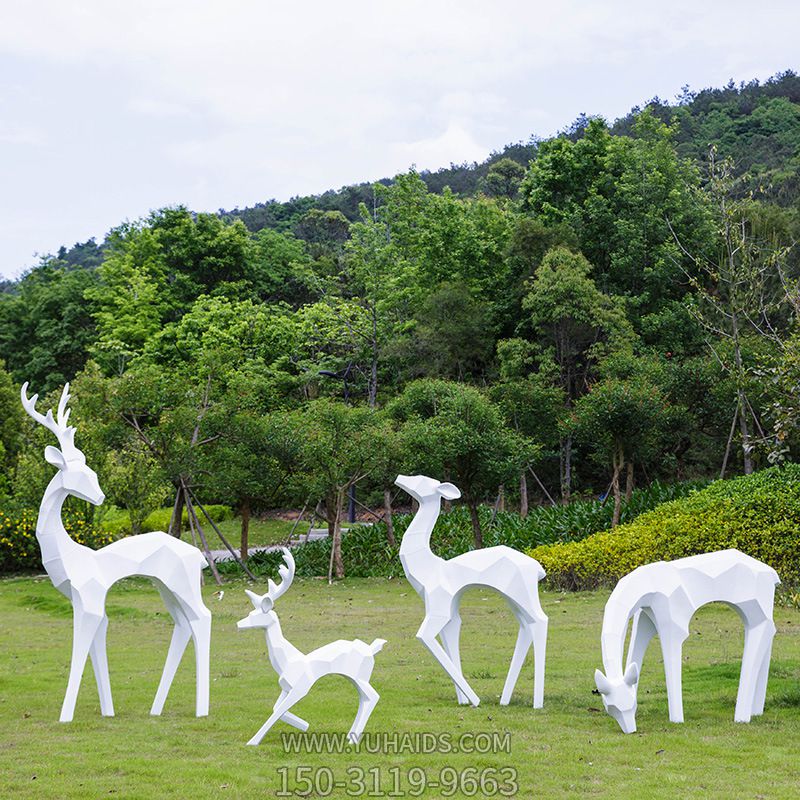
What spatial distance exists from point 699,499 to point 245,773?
1287cm

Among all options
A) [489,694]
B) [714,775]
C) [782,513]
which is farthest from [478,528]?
[714,775]

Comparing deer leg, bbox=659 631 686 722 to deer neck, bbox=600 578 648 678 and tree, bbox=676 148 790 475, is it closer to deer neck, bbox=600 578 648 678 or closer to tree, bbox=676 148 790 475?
deer neck, bbox=600 578 648 678

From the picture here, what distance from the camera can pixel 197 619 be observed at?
9391 millimetres

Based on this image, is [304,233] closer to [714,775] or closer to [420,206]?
[420,206]

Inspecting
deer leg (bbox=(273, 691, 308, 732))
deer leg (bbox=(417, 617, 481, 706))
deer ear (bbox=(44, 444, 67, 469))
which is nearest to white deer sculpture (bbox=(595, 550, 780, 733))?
deer leg (bbox=(417, 617, 481, 706))

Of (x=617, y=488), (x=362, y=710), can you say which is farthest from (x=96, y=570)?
(x=617, y=488)

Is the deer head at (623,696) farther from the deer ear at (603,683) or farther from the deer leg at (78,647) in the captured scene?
the deer leg at (78,647)

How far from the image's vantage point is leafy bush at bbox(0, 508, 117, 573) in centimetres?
2247

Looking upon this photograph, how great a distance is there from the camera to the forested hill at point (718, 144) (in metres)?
39.5

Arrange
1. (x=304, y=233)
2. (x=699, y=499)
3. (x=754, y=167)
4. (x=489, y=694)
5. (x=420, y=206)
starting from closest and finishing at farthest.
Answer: (x=489, y=694) < (x=699, y=499) < (x=420, y=206) < (x=754, y=167) < (x=304, y=233)

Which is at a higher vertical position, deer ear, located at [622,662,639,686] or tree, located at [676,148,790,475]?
tree, located at [676,148,790,475]

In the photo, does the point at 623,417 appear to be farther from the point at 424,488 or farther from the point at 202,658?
the point at 202,658

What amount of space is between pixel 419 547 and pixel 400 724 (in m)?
1.81

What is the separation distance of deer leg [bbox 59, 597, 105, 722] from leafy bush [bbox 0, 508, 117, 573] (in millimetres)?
13704
